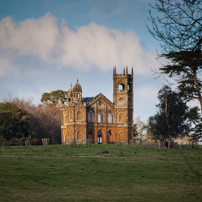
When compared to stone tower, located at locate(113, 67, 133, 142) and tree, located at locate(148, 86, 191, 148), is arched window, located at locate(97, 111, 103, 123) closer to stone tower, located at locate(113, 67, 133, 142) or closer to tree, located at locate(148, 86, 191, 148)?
stone tower, located at locate(113, 67, 133, 142)

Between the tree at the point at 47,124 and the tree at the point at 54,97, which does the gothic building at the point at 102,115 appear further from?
the tree at the point at 54,97

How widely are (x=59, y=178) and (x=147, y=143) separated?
43.0 metres

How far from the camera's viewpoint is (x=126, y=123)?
91125 mm

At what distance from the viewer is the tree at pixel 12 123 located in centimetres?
6581

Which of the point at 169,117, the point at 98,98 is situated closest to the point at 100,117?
the point at 98,98

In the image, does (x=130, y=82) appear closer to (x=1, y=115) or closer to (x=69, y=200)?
(x=1, y=115)

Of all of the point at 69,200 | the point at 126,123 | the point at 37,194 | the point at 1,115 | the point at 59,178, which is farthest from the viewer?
the point at 126,123

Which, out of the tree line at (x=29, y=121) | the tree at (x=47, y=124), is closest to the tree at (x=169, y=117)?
the tree line at (x=29, y=121)

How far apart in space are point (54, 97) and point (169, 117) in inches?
2392

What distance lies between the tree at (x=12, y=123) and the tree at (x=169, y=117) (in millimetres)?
23856

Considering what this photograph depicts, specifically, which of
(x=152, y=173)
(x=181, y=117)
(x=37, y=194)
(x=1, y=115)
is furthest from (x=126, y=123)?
(x=37, y=194)

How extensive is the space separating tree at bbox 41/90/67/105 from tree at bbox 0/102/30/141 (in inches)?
1799

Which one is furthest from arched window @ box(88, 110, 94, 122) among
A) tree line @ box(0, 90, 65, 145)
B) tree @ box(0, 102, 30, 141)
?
tree @ box(0, 102, 30, 141)

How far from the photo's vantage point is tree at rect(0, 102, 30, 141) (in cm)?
6581
